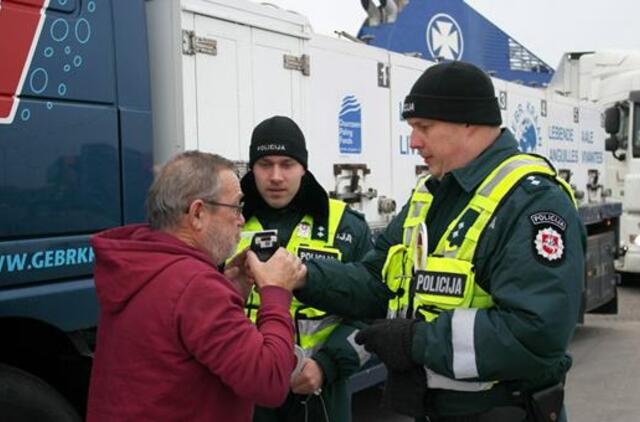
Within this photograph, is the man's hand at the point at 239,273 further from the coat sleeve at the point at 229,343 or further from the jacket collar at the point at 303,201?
the jacket collar at the point at 303,201

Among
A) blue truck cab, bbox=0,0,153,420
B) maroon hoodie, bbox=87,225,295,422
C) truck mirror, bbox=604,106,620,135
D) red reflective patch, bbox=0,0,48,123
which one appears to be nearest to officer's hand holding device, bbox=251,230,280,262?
maroon hoodie, bbox=87,225,295,422

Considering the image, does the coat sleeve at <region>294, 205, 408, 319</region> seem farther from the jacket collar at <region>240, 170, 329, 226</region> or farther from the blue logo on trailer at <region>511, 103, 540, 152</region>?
Answer: the blue logo on trailer at <region>511, 103, 540, 152</region>

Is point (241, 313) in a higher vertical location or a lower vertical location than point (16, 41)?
lower

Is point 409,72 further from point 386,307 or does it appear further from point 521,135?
point 386,307

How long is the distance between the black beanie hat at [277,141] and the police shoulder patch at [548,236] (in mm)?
1158

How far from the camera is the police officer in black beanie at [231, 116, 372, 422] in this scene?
2.62 meters

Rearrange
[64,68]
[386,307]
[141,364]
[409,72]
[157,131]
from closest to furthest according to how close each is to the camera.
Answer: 1. [141,364]
2. [386,307]
3. [64,68]
4. [157,131]
5. [409,72]

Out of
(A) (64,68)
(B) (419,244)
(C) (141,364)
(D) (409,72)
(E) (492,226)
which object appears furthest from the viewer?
(D) (409,72)

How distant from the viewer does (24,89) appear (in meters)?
2.51

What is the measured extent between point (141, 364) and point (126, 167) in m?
1.32

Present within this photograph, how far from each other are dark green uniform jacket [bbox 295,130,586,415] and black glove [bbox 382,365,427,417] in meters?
0.04

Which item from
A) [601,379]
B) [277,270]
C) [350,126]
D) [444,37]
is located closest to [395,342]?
[277,270]

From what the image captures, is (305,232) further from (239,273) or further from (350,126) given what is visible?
(350,126)

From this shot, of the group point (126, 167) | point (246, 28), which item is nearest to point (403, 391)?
point (126, 167)
